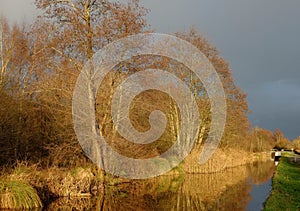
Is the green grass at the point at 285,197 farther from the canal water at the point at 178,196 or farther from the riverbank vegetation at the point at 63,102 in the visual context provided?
the riverbank vegetation at the point at 63,102

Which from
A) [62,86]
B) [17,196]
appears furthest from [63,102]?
[17,196]

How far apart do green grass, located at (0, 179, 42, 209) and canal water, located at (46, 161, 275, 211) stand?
735 mm

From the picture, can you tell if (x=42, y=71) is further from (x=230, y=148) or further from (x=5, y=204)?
(x=230, y=148)

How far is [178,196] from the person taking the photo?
658 inches

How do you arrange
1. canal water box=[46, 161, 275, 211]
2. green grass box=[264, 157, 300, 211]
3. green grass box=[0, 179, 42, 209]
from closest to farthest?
green grass box=[0, 179, 42, 209], green grass box=[264, 157, 300, 211], canal water box=[46, 161, 275, 211]

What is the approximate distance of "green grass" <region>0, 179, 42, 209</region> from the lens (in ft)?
41.8

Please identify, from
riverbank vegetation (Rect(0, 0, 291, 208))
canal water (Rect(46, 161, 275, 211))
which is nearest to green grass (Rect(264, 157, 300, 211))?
canal water (Rect(46, 161, 275, 211))

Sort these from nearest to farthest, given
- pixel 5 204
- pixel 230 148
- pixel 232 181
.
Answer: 1. pixel 5 204
2. pixel 232 181
3. pixel 230 148

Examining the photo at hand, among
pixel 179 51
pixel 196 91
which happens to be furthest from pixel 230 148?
pixel 179 51

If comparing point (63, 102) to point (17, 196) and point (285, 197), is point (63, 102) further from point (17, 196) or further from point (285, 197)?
point (285, 197)

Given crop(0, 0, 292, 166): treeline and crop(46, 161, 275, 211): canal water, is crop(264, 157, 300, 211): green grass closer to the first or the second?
crop(46, 161, 275, 211): canal water

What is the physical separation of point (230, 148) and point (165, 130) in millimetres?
7230

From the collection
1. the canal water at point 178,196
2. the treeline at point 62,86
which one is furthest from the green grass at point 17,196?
the treeline at point 62,86

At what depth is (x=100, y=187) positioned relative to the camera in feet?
57.3
